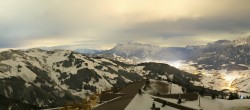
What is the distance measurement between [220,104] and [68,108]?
5711 cm

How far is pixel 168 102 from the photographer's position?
289 ft

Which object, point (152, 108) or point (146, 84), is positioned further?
point (146, 84)

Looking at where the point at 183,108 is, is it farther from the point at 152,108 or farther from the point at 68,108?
the point at 68,108

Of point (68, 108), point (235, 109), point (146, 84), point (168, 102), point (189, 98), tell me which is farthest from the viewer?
point (68, 108)

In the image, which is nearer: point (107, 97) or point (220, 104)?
point (220, 104)

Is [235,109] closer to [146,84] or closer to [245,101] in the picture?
[245,101]

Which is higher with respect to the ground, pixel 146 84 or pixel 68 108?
pixel 146 84

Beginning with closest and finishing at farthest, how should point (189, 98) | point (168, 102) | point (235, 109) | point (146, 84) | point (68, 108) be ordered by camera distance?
1. point (235, 109)
2. point (168, 102)
3. point (189, 98)
4. point (146, 84)
5. point (68, 108)

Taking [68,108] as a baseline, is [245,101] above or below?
above

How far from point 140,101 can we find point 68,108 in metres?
43.9

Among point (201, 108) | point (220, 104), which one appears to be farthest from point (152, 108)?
point (220, 104)

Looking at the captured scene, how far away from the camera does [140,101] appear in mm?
91062

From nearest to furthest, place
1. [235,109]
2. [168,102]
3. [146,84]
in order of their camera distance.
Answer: [235,109] → [168,102] → [146,84]

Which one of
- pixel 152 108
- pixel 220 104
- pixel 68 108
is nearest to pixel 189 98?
pixel 220 104
